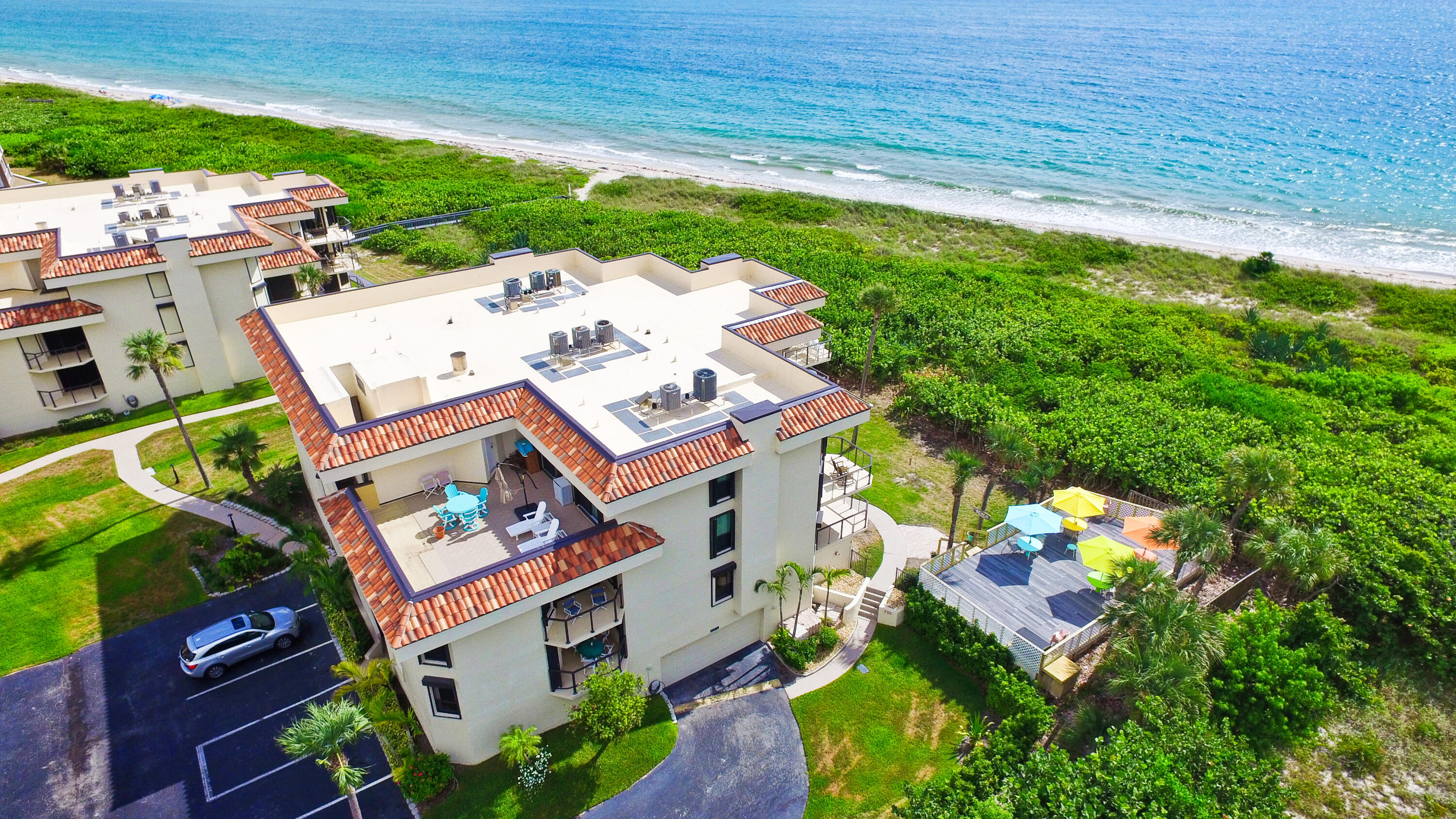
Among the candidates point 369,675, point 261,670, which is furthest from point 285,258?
point 369,675

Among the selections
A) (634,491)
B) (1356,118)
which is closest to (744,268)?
Result: (634,491)

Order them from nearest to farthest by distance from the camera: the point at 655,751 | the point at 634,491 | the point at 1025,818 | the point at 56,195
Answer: the point at 1025,818 < the point at 634,491 < the point at 655,751 < the point at 56,195

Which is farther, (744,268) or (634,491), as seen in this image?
(744,268)

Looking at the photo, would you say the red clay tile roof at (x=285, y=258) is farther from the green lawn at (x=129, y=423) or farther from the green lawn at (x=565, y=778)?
the green lawn at (x=565, y=778)

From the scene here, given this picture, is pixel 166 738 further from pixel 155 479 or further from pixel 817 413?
pixel 817 413

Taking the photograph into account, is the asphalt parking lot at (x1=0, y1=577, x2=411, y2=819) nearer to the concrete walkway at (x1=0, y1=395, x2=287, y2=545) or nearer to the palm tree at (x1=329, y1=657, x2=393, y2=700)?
the palm tree at (x1=329, y1=657, x2=393, y2=700)

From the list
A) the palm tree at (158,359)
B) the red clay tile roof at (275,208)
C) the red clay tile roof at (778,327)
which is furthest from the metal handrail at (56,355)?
the red clay tile roof at (778,327)

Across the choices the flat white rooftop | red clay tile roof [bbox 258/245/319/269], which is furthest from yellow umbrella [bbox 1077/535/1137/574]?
red clay tile roof [bbox 258/245/319/269]

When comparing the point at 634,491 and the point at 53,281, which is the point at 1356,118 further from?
the point at 53,281
